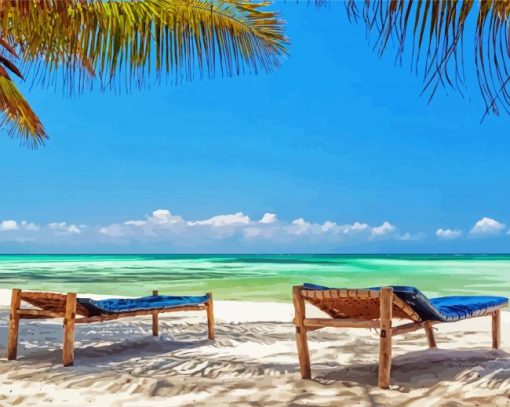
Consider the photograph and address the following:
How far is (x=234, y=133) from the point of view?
1868 inches

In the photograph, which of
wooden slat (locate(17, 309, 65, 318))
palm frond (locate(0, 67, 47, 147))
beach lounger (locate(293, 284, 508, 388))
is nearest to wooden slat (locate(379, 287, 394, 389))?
beach lounger (locate(293, 284, 508, 388))

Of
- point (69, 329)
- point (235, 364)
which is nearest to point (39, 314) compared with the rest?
point (69, 329)

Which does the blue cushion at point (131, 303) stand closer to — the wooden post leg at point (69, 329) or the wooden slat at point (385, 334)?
the wooden post leg at point (69, 329)

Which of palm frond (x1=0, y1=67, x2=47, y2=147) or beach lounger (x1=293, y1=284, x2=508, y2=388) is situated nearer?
beach lounger (x1=293, y1=284, x2=508, y2=388)

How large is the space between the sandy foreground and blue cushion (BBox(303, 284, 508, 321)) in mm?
275

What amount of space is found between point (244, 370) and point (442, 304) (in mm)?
1133

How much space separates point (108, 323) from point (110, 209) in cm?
4225

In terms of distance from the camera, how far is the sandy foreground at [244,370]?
2.75 metres

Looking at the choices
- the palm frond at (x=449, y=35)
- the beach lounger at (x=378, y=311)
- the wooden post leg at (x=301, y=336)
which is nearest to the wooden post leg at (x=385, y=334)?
the beach lounger at (x=378, y=311)

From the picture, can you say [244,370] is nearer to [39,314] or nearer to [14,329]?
[39,314]

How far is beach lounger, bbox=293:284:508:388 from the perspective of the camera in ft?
9.58

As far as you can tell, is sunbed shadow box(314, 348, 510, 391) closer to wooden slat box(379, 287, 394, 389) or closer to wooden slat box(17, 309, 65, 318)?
wooden slat box(379, 287, 394, 389)

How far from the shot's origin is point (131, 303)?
4.00m

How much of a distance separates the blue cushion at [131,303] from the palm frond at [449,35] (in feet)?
9.16
